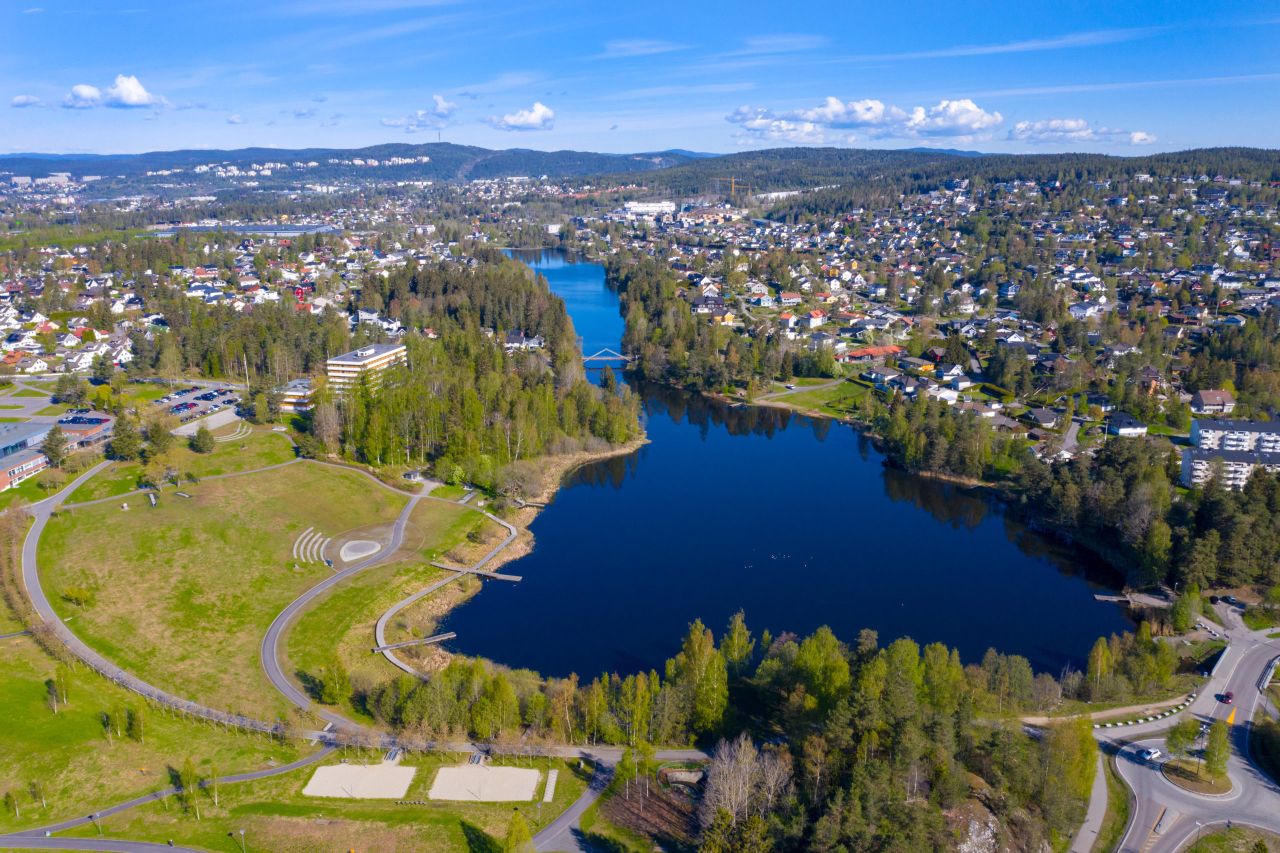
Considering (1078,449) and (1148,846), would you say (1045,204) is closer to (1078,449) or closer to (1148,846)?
(1078,449)

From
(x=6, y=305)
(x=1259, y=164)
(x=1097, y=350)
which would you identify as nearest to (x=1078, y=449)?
(x=1097, y=350)

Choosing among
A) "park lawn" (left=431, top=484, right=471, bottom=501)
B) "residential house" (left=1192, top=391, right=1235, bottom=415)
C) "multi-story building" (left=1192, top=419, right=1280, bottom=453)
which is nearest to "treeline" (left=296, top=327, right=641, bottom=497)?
"park lawn" (left=431, top=484, right=471, bottom=501)

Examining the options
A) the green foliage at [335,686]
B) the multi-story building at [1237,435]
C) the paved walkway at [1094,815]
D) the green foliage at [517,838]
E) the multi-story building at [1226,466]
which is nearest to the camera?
the green foliage at [517,838]

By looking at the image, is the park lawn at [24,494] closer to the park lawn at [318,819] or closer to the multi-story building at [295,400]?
the multi-story building at [295,400]

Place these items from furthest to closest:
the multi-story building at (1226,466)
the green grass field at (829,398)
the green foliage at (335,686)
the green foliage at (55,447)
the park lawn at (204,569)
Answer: the green grass field at (829,398) < the green foliage at (55,447) < the multi-story building at (1226,466) < the park lawn at (204,569) < the green foliage at (335,686)

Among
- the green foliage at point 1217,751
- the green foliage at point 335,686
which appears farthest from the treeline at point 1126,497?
the green foliage at point 335,686

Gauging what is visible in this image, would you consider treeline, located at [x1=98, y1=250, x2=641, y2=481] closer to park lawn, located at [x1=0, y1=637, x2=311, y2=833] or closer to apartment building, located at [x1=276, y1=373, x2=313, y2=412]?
apartment building, located at [x1=276, y1=373, x2=313, y2=412]
